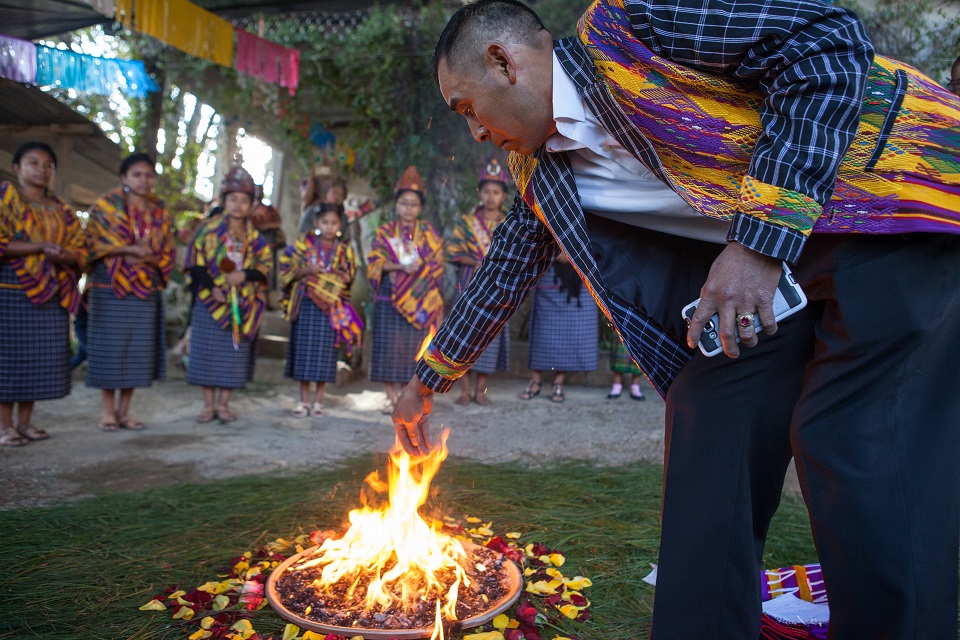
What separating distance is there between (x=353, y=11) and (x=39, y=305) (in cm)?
513

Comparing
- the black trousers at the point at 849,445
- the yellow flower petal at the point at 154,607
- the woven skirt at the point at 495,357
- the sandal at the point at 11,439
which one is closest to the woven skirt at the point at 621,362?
the woven skirt at the point at 495,357

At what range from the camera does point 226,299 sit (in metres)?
5.46

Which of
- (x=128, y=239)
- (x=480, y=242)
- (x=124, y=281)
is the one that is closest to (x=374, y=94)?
(x=480, y=242)

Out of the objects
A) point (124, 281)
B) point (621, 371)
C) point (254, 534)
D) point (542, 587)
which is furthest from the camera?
point (621, 371)

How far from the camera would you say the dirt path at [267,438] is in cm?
388

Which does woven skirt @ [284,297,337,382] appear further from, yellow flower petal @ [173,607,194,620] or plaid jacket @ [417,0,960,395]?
plaid jacket @ [417,0,960,395]

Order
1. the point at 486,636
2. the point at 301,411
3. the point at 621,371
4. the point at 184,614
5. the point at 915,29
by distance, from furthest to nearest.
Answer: the point at 915,29, the point at 621,371, the point at 301,411, the point at 184,614, the point at 486,636

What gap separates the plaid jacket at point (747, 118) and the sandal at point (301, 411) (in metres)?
4.60

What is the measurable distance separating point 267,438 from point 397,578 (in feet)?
9.68

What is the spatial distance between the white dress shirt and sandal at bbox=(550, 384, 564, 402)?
505 cm

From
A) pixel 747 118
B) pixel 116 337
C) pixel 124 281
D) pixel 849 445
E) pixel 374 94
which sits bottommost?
pixel 116 337

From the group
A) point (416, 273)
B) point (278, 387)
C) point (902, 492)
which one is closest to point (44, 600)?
point (902, 492)

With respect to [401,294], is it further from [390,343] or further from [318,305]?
[318,305]

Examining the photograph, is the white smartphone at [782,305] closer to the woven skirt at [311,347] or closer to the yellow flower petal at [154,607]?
the yellow flower petal at [154,607]
